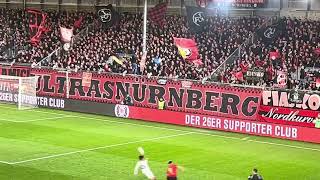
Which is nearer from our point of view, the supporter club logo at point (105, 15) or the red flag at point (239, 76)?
the red flag at point (239, 76)

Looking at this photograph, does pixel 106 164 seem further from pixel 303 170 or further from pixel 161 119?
pixel 161 119

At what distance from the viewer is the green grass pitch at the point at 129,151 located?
22984mm

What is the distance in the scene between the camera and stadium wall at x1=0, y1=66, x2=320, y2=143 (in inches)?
1325

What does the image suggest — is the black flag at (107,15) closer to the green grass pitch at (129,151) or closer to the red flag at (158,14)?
the red flag at (158,14)

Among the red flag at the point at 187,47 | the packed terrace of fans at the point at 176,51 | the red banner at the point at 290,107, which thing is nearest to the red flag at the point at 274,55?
the packed terrace of fans at the point at 176,51

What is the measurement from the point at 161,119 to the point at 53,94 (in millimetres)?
10911

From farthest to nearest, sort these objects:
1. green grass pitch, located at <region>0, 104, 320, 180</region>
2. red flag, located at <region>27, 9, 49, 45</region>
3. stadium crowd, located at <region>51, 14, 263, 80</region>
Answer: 1. red flag, located at <region>27, 9, 49, 45</region>
2. stadium crowd, located at <region>51, 14, 263, 80</region>
3. green grass pitch, located at <region>0, 104, 320, 180</region>

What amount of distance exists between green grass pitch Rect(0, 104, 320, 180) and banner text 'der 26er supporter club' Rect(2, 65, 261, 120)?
2.56 metres

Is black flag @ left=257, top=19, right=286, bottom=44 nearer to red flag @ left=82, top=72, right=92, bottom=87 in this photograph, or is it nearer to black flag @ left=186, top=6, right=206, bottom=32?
black flag @ left=186, top=6, right=206, bottom=32

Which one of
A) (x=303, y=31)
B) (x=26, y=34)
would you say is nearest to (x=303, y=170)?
(x=303, y=31)

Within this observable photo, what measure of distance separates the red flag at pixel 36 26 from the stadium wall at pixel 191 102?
4.88 meters

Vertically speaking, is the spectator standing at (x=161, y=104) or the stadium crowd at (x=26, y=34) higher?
the stadium crowd at (x=26, y=34)

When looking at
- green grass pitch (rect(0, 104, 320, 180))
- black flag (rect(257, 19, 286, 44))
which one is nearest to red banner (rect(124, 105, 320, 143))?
green grass pitch (rect(0, 104, 320, 180))

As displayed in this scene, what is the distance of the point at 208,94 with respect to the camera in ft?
122
